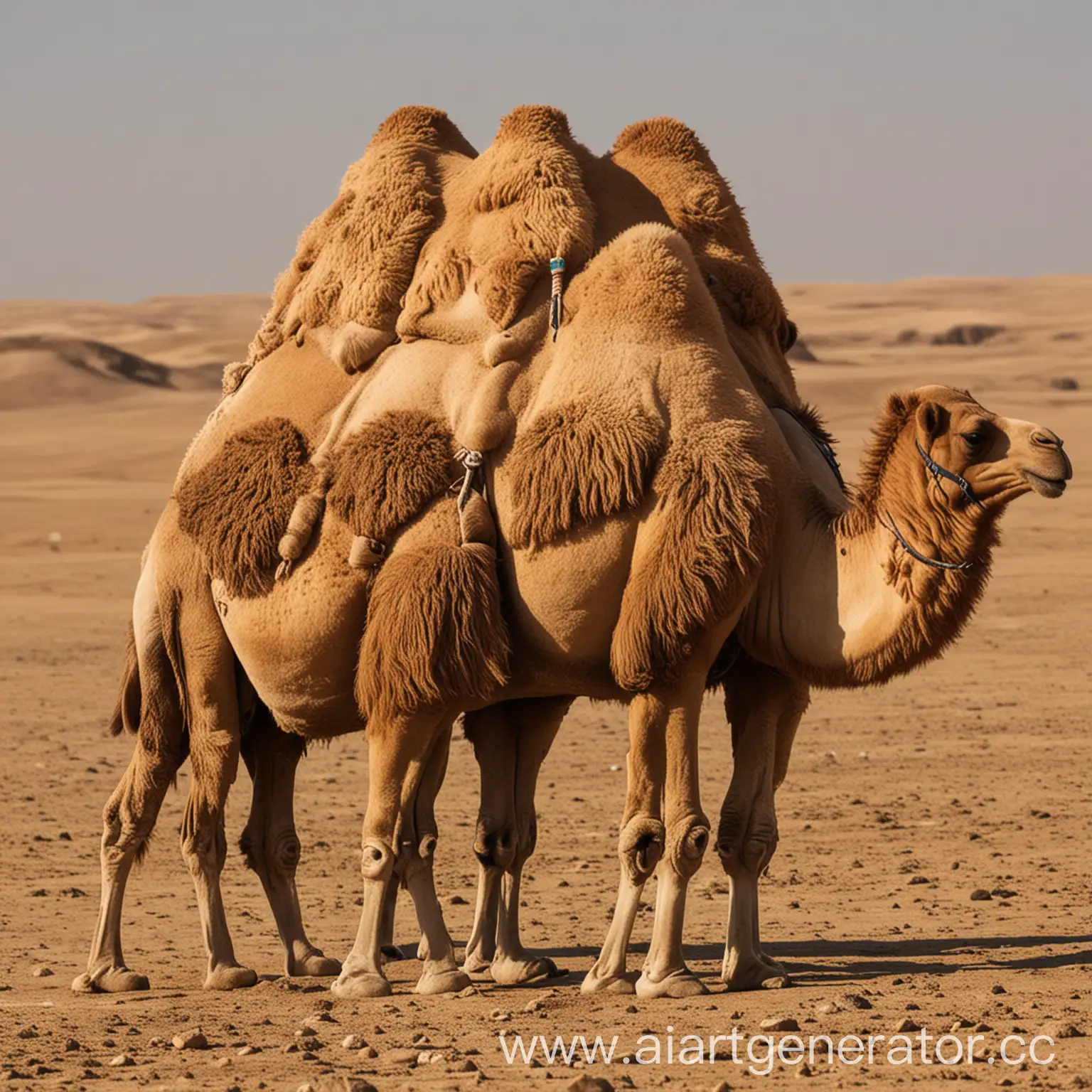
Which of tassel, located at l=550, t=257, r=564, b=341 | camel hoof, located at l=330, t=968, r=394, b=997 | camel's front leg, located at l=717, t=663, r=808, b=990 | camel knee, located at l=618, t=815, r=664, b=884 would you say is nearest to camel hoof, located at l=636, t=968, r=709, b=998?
camel's front leg, located at l=717, t=663, r=808, b=990

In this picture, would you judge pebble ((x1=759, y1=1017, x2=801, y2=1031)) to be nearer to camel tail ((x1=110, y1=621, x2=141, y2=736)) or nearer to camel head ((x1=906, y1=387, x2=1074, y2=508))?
camel head ((x1=906, y1=387, x2=1074, y2=508))

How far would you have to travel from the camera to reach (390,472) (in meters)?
8.34

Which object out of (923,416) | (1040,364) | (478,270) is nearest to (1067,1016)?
(923,416)

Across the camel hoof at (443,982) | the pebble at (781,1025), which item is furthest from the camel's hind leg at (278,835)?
the pebble at (781,1025)

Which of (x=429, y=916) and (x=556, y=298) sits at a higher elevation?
(x=556, y=298)

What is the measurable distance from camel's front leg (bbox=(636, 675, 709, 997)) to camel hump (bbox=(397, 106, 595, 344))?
1.70 m

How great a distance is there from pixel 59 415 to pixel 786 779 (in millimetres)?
53928

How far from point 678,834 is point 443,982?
1.16 metres

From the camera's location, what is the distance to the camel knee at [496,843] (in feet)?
29.0

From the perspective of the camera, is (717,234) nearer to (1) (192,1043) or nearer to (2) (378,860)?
(2) (378,860)

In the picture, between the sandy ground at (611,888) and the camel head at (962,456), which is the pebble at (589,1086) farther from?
the camel head at (962,456)

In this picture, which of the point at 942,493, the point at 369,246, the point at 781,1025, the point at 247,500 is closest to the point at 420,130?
the point at 369,246

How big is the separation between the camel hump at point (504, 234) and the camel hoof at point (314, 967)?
260cm

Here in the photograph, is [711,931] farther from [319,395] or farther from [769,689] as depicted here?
[319,395]
